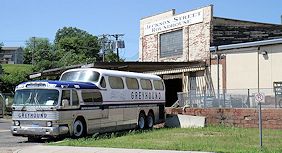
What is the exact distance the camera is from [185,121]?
27.8 metres

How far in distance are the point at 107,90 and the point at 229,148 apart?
8.58 metres

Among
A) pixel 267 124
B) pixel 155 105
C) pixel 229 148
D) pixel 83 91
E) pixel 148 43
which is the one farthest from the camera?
pixel 148 43

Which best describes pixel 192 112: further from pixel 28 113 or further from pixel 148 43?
pixel 148 43

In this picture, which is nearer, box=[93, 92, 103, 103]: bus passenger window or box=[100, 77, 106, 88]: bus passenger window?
box=[93, 92, 103, 103]: bus passenger window

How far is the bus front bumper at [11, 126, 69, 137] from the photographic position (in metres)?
19.2

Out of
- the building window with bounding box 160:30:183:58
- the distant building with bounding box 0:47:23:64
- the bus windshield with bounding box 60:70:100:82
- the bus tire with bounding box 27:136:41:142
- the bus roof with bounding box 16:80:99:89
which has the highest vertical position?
the distant building with bounding box 0:47:23:64

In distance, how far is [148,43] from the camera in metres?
45.9

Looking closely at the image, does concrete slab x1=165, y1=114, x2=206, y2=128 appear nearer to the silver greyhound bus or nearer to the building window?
the silver greyhound bus

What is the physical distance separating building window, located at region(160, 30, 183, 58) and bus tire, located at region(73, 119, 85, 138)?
71.0ft

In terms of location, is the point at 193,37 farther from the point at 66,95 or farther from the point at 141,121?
the point at 66,95

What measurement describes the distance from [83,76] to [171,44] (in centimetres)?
2133

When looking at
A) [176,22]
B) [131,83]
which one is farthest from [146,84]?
[176,22]

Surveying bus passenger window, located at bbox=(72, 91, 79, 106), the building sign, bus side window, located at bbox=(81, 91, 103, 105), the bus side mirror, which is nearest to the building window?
the building sign

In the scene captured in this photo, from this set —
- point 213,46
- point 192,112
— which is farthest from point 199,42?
point 192,112
